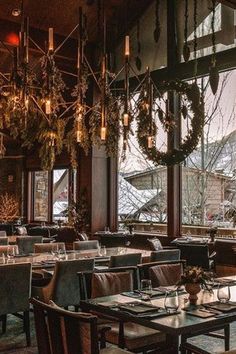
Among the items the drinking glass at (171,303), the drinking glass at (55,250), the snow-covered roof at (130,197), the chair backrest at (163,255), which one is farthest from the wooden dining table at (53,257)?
the snow-covered roof at (130,197)

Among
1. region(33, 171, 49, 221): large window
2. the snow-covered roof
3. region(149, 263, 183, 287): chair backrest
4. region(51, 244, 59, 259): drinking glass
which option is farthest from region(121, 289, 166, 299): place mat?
region(33, 171, 49, 221): large window

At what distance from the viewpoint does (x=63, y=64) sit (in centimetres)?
1086

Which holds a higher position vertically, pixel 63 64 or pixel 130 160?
pixel 63 64

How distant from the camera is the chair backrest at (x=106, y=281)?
13.8 ft

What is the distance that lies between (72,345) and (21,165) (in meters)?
11.0

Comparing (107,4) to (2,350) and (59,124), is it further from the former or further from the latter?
(2,350)

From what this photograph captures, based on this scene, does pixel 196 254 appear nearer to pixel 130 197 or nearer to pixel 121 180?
pixel 130 197

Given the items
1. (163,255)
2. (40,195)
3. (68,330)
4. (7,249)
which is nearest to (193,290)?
(68,330)

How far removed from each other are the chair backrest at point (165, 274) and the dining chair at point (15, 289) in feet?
4.16

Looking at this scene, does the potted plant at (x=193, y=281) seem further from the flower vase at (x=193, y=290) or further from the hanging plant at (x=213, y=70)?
the hanging plant at (x=213, y=70)

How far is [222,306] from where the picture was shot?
11.4ft

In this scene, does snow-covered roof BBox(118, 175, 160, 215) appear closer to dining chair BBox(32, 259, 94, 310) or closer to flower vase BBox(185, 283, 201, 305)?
dining chair BBox(32, 259, 94, 310)

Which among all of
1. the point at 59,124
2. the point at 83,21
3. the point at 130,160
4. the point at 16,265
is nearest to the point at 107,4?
the point at 130,160

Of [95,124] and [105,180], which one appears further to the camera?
→ [105,180]
